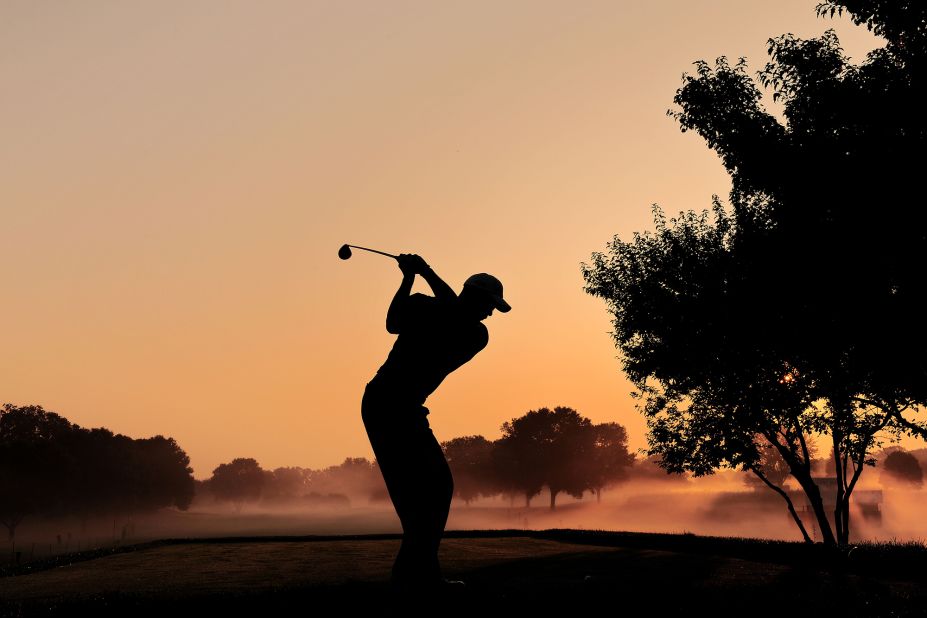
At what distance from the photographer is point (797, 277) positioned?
73.9ft

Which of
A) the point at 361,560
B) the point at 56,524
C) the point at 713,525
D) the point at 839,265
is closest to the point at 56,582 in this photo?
the point at 361,560

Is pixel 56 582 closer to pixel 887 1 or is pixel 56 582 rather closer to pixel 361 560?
pixel 361 560

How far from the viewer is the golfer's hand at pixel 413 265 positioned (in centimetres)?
784

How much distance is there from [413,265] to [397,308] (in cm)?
46

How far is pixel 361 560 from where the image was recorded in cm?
1523

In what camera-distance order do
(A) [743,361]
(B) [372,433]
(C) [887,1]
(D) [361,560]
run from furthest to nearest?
1. (A) [743,361]
2. (C) [887,1]
3. (D) [361,560]
4. (B) [372,433]

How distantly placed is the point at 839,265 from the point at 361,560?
47.9ft

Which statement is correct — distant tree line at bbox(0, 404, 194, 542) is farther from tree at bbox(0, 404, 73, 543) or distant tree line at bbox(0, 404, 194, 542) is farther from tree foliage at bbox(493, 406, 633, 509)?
tree foliage at bbox(493, 406, 633, 509)

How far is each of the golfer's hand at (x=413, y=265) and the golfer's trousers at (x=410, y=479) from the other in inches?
46.7

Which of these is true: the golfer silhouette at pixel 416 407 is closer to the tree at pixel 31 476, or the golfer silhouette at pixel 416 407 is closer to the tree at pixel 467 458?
the tree at pixel 31 476

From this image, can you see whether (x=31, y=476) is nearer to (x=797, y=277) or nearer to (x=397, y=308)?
(x=797, y=277)

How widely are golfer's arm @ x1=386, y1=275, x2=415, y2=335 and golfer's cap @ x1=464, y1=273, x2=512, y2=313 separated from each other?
0.62 meters

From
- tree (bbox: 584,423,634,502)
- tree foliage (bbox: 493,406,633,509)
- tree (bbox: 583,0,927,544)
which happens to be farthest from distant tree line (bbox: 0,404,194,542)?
tree (bbox: 583,0,927,544)

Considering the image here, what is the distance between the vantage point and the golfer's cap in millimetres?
7984
